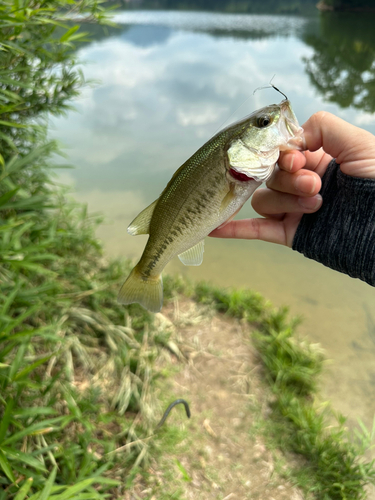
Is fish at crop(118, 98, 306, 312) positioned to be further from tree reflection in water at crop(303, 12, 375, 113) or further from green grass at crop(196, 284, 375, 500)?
tree reflection in water at crop(303, 12, 375, 113)

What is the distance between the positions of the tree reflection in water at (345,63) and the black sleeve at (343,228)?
1025 centimetres

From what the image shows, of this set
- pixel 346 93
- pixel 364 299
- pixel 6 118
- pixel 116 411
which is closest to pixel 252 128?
pixel 6 118

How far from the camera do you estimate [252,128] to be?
141 centimetres

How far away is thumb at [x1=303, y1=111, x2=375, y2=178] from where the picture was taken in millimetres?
1558

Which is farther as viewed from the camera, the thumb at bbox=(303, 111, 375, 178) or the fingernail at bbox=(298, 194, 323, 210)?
the fingernail at bbox=(298, 194, 323, 210)

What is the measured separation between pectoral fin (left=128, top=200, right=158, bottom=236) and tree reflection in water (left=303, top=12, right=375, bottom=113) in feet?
35.6

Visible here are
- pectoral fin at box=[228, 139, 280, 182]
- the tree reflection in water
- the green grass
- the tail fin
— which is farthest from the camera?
the tree reflection in water

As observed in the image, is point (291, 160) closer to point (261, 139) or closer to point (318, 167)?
point (261, 139)

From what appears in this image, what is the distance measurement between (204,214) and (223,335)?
2.84 meters

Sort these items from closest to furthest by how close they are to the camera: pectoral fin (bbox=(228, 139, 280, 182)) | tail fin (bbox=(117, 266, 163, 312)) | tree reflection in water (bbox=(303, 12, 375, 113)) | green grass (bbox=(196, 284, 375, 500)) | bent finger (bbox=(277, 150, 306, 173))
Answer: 1. pectoral fin (bbox=(228, 139, 280, 182))
2. bent finger (bbox=(277, 150, 306, 173))
3. tail fin (bbox=(117, 266, 163, 312))
4. green grass (bbox=(196, 284, 375, 500))
5. tree reflection in water (bbox=(303, 12, 375, 113))

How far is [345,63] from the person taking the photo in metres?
15.5

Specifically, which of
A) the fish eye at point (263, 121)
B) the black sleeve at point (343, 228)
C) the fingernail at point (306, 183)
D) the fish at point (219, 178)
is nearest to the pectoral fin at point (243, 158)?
the fish at point (219, 178)

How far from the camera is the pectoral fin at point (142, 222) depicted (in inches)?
60.9

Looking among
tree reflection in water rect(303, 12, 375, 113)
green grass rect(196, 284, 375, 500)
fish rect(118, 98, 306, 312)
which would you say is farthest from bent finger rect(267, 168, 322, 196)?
tree reflection in water rect(303, 12, 375, 113)
